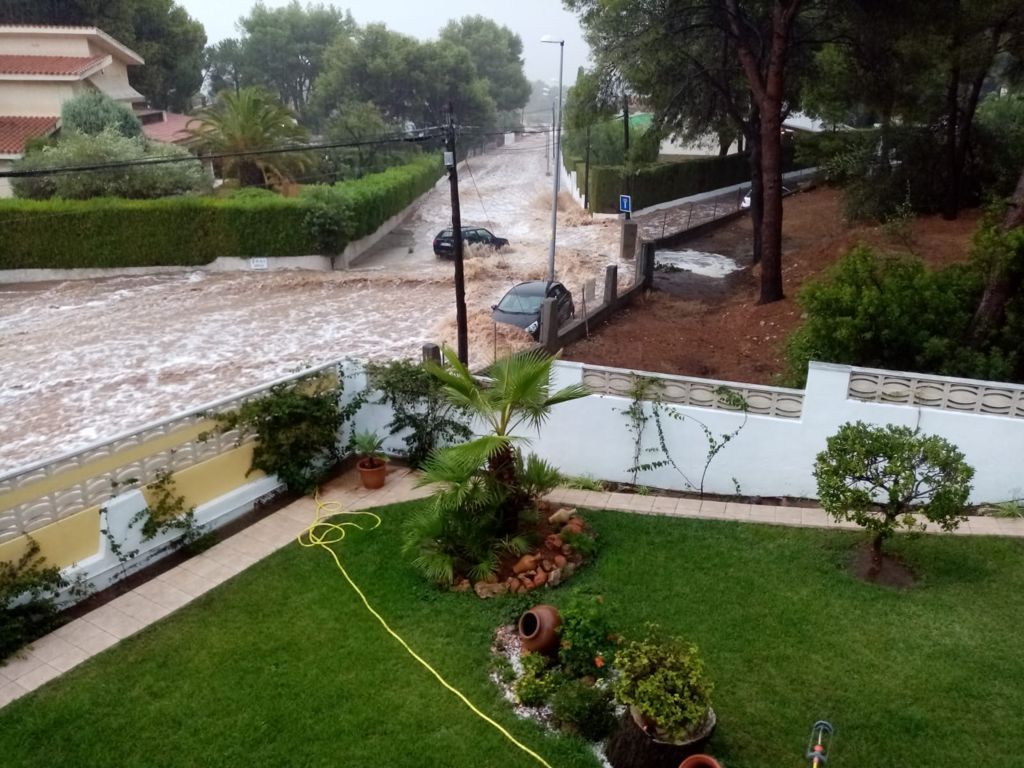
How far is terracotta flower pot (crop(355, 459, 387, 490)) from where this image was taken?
10125 millimetres

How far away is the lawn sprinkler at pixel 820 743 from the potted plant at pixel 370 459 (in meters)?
6.13

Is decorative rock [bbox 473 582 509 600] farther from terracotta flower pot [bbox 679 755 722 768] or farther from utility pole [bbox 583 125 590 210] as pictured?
utility pole [bbox 583 125 590 210]

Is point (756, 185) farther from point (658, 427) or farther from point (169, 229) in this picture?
point (169, 229)

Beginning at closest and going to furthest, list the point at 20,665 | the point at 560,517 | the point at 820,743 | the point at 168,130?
the point at 820,743 → the point at 20,665 → the point at 560,517 → the point at 168,130

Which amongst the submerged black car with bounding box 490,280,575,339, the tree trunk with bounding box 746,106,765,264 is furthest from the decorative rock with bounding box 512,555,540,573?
the tree trunk with bounding box 746,106,765,264

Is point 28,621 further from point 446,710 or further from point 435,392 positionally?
point 435,392

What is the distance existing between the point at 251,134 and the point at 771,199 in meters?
20.8

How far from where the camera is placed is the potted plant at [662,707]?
5098 millimetres

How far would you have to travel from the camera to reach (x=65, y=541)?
7.60 m

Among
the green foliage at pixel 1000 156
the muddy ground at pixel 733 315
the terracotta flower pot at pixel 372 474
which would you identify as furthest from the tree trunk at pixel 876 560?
the green foliage at pixel 1000 156

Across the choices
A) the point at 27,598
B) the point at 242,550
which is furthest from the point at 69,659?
the point at 242,550

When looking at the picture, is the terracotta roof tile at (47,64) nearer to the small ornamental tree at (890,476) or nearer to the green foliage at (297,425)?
the green foliage at (297,425)

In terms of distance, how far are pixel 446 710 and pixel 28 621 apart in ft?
13.4

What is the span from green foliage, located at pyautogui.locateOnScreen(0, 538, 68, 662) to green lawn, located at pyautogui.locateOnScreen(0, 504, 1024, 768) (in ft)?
2.52
